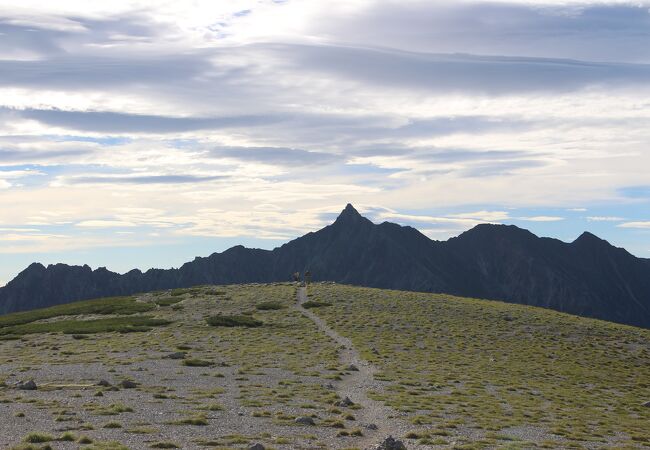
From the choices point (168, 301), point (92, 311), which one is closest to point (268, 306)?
point (168, 301)

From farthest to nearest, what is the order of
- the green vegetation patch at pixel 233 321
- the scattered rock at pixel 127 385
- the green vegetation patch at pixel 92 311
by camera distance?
1. the green vegetation patch at pixel 92 311
2. the green vegetation patch at pixel 233 321
3. the scattered rock at pixel 127 385

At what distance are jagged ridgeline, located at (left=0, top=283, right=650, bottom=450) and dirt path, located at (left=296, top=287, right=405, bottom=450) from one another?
5.4 inches

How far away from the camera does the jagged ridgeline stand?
26.5 metres

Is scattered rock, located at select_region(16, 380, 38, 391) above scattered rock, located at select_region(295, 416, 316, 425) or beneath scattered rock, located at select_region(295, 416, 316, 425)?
above

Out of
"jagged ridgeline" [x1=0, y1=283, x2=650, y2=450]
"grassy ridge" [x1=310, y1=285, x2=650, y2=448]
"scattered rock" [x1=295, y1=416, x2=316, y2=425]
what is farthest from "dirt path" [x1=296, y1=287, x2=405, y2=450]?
"scattered rock" [x1=295, y1=416, x2=316, y2=425]

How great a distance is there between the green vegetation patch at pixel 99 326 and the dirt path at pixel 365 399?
25919 millimetres

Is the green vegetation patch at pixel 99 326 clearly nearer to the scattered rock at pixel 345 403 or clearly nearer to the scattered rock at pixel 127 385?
the scattered rock at pixel 127 385

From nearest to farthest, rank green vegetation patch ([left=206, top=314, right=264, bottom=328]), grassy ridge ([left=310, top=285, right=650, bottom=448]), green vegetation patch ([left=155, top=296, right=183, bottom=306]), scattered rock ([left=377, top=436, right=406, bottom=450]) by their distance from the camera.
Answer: scattered rock ([left=377, top=436, right=406, bottom=450]) < grassy ridge ([left=310, top=285, right=650, bottom=448]) < green vegetation patch ([left=206, top=314, right=264, bottom=328]) < green vegetation patch ([left=155, top=296, right=183, bottom=306])

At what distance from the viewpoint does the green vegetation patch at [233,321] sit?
266ft

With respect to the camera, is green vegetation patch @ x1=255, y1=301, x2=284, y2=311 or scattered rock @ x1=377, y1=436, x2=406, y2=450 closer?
scattered rock @ x1=377, y1=436, x2=406, y2=450

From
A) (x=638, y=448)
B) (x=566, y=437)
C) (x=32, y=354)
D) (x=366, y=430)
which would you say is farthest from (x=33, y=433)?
(x=32, y=354)

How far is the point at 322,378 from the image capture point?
44.8 metres

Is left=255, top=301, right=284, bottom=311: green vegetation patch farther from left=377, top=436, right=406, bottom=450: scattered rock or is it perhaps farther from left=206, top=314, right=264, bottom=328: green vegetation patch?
left=377, top=436, right=406, bottom=450: scattered rock

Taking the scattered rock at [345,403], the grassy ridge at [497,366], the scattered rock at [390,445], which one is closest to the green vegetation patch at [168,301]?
the grassy ridge at [497,366]
